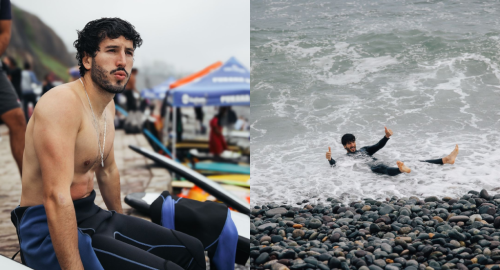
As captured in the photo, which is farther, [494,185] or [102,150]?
[494,185]

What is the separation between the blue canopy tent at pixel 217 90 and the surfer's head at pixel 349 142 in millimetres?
3923

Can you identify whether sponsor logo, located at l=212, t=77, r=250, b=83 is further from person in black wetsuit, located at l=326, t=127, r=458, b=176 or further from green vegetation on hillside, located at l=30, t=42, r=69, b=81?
green vegetation on hillside, located at l=30, t=42, r=69, b=81

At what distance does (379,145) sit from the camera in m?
3.15

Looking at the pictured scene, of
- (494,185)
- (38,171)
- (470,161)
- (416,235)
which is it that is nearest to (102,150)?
(38,171)

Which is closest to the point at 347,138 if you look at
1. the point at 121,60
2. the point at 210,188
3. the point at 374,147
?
the point at 374,147

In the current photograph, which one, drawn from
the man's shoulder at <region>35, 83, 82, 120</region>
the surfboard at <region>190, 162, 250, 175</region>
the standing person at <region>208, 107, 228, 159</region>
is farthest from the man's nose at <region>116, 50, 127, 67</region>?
the standing person at <region>208, 107, 228, 159</region>

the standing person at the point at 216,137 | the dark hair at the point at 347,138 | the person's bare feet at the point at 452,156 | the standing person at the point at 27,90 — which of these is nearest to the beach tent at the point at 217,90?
the standing person at the point at 216,137

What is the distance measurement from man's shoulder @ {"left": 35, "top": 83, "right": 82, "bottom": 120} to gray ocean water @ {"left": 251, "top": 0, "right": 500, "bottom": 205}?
5.77ft

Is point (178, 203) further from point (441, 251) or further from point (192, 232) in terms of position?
point (441, 251)

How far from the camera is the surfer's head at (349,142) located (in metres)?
3.12

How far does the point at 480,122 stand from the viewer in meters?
3.16

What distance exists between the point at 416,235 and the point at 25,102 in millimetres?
8239

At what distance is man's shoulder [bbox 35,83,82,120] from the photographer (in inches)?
54.1

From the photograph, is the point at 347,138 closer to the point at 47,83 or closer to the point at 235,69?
the point at 235,69
